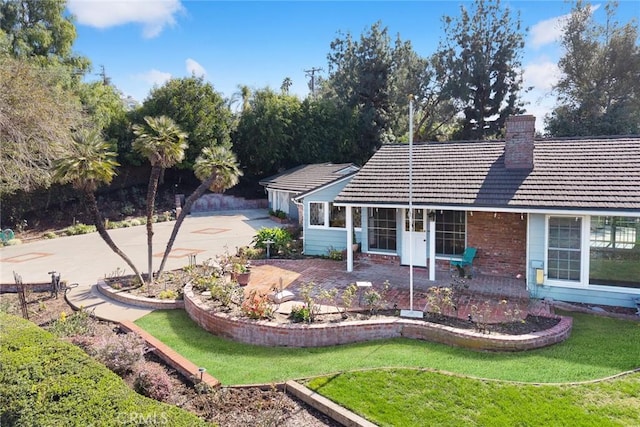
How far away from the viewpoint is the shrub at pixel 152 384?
6.96 meters

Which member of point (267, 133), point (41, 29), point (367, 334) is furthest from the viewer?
point (267, 133)

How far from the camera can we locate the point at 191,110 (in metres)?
33.6

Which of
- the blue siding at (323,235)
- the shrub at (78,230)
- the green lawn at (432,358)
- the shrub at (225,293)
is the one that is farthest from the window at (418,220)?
the shrub at (78,230)

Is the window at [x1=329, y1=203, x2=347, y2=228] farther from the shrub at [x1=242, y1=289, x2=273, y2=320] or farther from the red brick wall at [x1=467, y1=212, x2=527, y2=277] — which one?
the shrub at [x1=242, y1=289, x2=273, y2=320]

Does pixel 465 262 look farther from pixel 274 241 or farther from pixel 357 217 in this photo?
pixel 274 241

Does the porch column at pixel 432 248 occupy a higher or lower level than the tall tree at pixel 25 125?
lower

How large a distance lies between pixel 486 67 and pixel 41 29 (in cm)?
3776

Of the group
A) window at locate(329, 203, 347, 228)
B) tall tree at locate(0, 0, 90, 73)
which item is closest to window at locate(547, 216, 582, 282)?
window at locate(329, 203, 347, 228)

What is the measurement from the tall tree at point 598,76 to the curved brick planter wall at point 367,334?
29.8 m

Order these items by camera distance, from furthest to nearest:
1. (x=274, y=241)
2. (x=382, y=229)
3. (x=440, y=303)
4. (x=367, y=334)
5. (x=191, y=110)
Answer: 1. (x=191, y=110)
2. (x=274, y=241)
3. (x=382, y=229)
4. (x=440, y=303)
5. (x=367, y=334)

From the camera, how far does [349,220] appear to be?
550 inches

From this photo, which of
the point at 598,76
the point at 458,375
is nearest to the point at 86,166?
the point at 458,375

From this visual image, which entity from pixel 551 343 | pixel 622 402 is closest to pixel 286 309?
pixel 551 343
